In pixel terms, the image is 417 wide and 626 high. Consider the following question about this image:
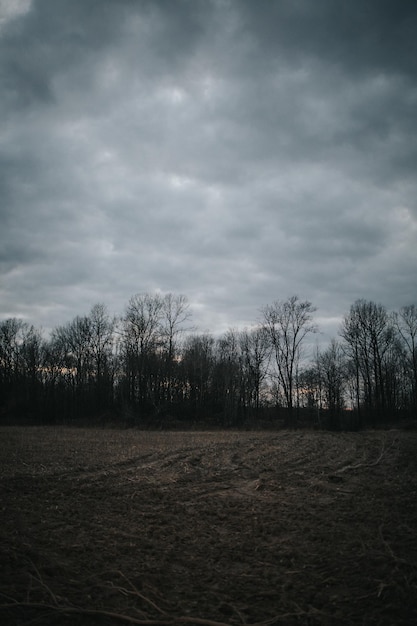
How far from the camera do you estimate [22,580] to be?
443 cm

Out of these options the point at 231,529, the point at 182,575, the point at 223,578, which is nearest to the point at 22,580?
the point at 182,575

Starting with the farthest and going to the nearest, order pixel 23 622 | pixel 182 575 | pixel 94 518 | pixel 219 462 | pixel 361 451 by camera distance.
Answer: pixel 361 451, pixel 219 462, pixel 94 518, pixel 182 575, pixel 23 622

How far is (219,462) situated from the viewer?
12.7 m

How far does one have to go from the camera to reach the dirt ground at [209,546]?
155 inches

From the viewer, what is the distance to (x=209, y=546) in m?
5.70

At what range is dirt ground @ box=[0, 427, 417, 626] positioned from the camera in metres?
3.94

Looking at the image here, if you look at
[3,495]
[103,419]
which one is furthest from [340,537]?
[103,419]

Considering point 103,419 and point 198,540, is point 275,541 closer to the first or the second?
point 198,540

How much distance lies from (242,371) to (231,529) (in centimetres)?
4494

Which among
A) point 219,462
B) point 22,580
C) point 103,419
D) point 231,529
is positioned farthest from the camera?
point 103,419

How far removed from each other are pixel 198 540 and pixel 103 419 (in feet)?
115

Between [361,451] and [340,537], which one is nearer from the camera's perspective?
[340,537]

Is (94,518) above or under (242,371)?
under

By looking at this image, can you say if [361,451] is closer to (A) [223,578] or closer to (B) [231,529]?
(B) [231,529]
